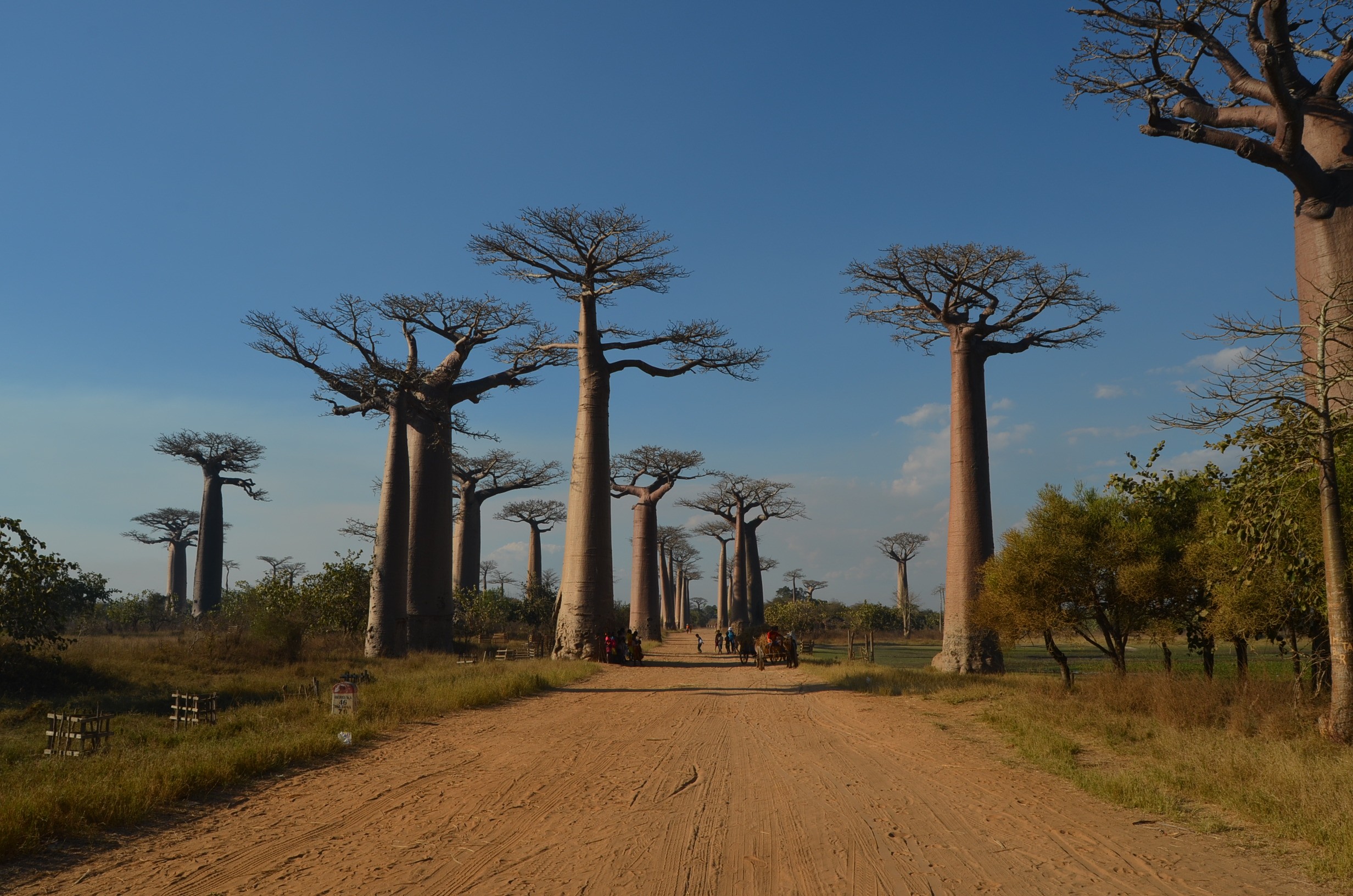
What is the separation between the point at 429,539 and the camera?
22.3 m

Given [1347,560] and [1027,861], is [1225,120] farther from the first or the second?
[1027,861]

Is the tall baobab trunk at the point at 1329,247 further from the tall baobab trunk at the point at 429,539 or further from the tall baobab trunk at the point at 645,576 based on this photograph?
the tall baobab trunk at the point at 645,576

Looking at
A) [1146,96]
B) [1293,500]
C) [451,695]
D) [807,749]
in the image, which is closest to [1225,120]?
[1146,96]

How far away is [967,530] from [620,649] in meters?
8.38

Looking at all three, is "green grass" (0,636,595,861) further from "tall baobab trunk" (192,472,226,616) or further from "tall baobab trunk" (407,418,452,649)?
"tall baobab trunk" (192,472,226,616)

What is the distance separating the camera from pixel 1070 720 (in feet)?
31.0

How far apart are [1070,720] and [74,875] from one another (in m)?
9.28

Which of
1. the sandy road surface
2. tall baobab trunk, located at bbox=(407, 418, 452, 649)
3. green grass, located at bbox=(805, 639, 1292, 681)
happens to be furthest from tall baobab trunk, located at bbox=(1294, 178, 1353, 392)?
tall baobab trunk, located at bbox=(407, 418, 452, 649)

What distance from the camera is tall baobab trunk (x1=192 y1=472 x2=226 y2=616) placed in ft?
123

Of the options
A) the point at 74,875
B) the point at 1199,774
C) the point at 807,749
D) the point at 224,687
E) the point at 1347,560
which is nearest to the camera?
the point at 74,875

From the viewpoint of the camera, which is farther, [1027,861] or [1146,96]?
[1146,96]

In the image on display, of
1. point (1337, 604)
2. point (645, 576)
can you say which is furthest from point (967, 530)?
point (645, 576)

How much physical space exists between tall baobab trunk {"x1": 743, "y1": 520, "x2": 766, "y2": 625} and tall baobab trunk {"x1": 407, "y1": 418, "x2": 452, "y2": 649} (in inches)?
899

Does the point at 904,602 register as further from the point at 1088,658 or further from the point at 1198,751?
the point at 1198,751
